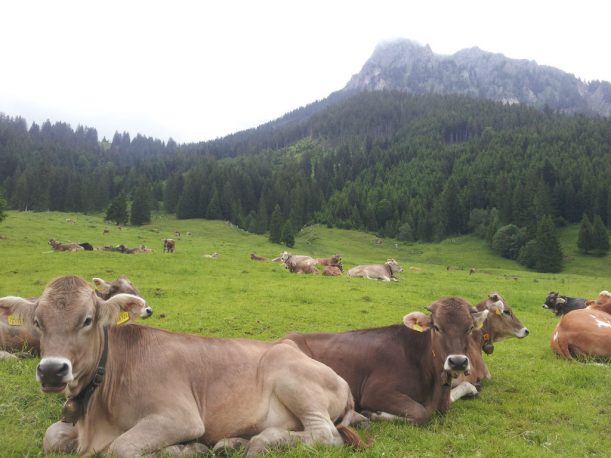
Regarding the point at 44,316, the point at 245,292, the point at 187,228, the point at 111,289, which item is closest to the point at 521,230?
the point at 187,228

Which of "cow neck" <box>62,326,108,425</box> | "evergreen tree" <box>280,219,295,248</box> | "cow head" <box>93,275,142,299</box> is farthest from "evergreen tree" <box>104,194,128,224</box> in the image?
"cow neck" <box>62,326,108,425</box>

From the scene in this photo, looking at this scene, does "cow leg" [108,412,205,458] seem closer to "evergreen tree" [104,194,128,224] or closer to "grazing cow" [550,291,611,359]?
"grazing cow" [550,291,611,359]

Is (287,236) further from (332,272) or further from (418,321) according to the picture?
(418,321)

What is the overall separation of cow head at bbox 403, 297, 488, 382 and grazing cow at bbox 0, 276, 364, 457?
1.74 meters

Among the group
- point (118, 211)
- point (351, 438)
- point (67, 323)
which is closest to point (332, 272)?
point (351, 438)

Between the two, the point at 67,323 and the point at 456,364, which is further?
the point at 456,364

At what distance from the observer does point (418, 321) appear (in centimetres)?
764

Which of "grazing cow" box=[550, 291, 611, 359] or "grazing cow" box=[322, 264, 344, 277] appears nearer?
"grazing cow" box=[550, 291, 611, 359]

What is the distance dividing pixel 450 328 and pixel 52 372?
5505 mm

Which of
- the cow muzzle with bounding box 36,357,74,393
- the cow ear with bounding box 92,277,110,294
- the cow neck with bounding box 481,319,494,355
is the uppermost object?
the cow muzzle with bounding box 36,357,74,393

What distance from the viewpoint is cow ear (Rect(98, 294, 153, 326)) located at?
5.14 meters

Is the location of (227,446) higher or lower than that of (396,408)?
higher

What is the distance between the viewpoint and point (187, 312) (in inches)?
620

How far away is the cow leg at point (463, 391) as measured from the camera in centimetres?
Answer: 817
